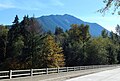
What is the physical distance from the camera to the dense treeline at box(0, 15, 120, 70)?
81625 mm

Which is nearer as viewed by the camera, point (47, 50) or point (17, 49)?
point (47, 50)

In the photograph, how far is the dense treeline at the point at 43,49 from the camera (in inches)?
3214

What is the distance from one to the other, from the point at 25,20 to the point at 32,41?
22.6m

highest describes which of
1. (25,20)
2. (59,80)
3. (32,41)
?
(25,20)

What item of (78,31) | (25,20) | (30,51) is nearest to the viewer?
(30,51)

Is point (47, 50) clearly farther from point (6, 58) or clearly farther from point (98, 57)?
point (98, 57)

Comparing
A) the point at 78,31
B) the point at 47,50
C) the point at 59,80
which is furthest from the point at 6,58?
the point at 59,80

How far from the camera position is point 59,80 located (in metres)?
33.0

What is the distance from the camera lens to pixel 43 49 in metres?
82.2

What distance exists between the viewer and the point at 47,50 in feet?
266

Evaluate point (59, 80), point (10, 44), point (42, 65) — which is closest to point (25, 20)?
point (10, 44)

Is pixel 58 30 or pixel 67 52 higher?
pixel 58 30

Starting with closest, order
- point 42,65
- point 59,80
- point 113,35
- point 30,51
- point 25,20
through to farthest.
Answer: point 59,80 → point 42,65 → point 30,51 → point 25,20 → point 113,35

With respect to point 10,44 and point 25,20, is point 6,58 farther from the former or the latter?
point 25,20
